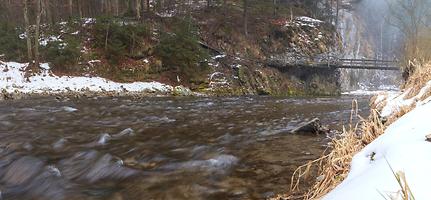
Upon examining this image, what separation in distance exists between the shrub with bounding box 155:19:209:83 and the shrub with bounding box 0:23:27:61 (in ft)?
29.2

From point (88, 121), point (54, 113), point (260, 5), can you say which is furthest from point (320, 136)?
point (260, 5)

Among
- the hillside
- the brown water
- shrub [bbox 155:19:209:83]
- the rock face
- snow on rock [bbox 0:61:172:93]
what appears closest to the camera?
the brown water

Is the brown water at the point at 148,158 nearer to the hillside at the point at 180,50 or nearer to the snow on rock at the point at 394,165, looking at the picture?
the snow on rock at the point at 394,165

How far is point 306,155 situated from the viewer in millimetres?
6582

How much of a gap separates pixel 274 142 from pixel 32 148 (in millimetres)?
4519

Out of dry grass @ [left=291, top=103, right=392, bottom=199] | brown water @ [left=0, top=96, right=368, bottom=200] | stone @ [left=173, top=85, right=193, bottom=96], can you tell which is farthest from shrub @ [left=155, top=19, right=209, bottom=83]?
dry grass @ [left=291, top=103, right=392, bottom=199]

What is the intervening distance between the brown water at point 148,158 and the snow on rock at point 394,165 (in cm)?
189

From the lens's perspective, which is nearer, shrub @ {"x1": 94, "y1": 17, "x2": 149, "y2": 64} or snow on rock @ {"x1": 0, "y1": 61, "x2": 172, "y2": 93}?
snow on rock @ {"x1": 0, "y1": 61, "x2": 172, "y2": 93}

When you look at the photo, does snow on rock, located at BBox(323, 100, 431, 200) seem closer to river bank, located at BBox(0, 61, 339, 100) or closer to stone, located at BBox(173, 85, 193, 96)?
river bank, located at BBox(0, 61, 339, 100)

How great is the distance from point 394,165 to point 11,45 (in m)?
28.1

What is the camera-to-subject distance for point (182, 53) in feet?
94.5

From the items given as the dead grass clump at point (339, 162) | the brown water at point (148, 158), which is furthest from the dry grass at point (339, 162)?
the brown water at point (148, 158)

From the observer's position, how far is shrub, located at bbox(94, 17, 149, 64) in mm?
28609

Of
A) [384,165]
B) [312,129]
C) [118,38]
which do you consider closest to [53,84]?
[118,38]
